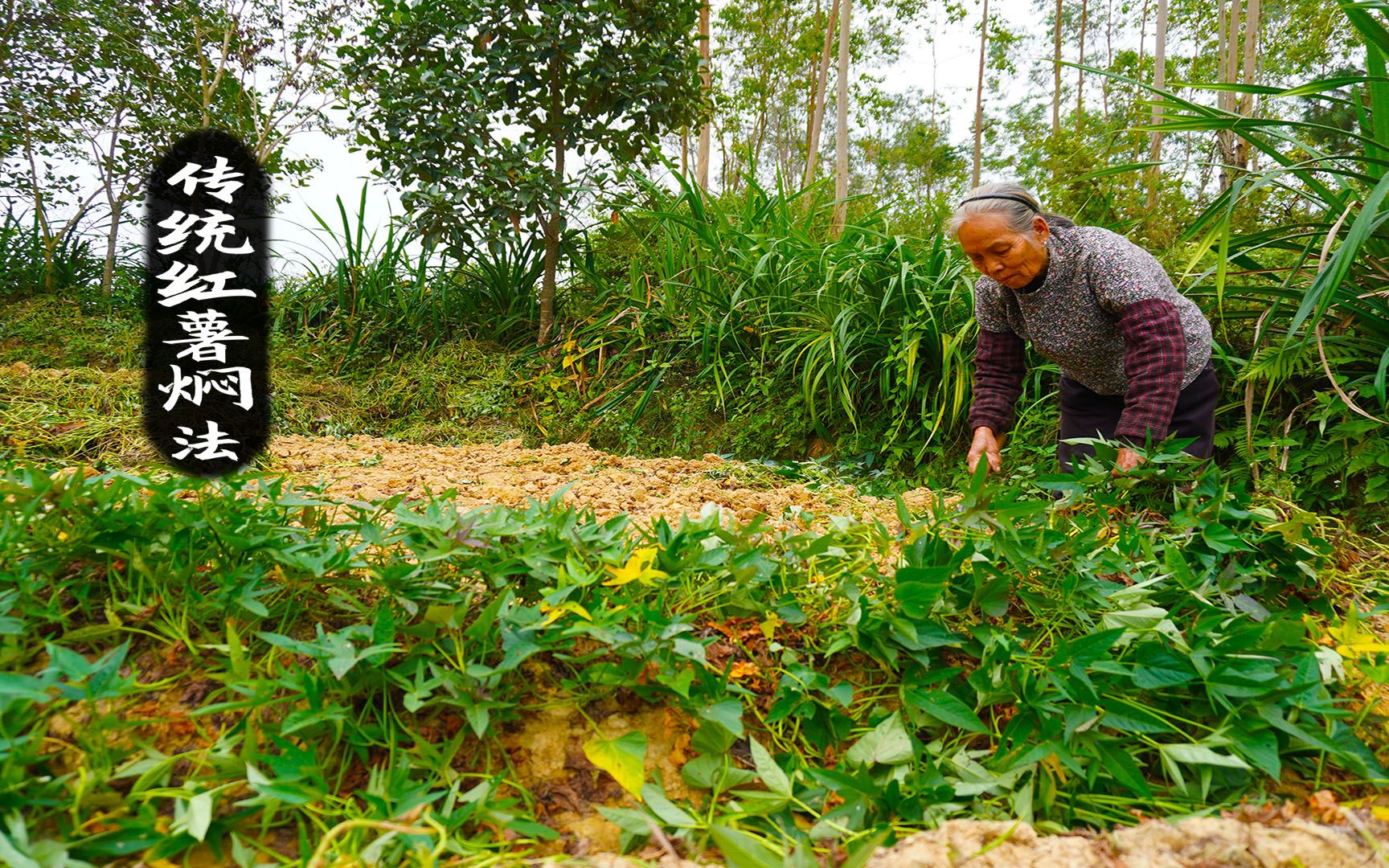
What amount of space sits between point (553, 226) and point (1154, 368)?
2.93 m

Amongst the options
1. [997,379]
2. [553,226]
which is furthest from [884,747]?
[553,226]

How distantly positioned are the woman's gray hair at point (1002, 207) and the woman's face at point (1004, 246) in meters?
0.01

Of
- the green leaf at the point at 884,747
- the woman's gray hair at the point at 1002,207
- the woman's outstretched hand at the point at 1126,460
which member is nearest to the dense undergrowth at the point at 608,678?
the green leaf at the point at 884,747

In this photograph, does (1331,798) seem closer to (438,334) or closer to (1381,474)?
(1381,474)

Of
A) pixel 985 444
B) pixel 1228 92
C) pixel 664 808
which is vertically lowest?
pixel 664 808

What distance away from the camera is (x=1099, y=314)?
1916 millimetres

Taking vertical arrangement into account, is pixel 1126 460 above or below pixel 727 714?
above

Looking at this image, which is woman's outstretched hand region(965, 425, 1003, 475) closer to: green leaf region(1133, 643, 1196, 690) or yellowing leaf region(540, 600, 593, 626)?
green leaf region(1133, 643, 1196, 690)

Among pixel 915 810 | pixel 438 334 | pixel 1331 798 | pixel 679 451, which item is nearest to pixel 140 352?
pixel 438 334

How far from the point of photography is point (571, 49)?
361cm

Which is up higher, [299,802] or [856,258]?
[856,258]

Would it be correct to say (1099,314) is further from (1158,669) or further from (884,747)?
(884,747)

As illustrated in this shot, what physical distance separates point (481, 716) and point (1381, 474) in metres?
2.27

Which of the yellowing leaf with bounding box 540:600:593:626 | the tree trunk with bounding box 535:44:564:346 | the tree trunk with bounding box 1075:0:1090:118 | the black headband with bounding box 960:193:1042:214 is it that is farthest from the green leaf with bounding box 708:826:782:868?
the tree trunk with bounding box 1075:0:1090:118
